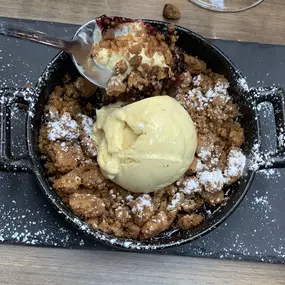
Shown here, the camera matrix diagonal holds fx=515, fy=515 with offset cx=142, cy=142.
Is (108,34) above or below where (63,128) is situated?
above

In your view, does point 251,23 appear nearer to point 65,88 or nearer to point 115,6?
point 115,6

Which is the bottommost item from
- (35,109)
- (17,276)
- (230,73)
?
(17,276)

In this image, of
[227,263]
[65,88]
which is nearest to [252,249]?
[227,263]

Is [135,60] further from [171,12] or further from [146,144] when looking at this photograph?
[171,12]

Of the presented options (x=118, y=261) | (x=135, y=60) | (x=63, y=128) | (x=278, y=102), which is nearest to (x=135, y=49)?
(x=135, y=60)

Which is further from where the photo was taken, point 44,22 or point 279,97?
point 44,22
